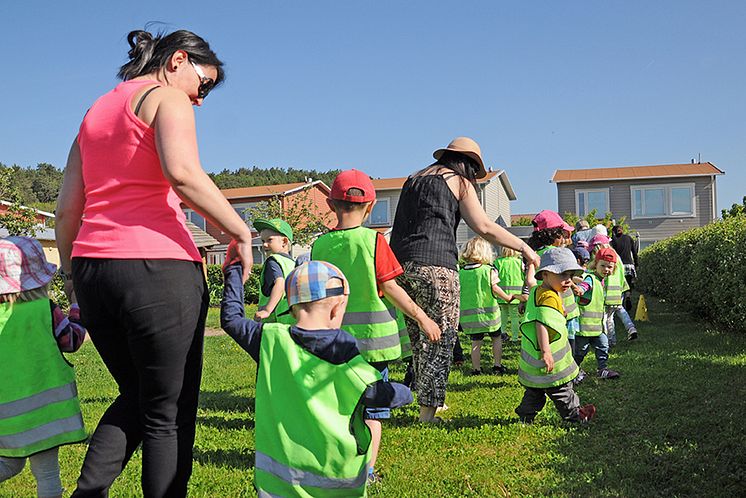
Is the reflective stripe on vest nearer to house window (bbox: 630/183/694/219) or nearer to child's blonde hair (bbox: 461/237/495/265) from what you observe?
child's blonde hair (bbox: 461/237/495/265)

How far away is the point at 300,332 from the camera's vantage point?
2.81m

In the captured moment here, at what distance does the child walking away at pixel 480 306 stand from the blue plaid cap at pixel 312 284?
550cm

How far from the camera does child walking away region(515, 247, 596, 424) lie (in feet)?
16.9

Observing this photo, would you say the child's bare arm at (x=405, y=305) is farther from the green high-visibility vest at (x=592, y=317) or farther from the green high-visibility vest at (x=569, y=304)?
the green high-visibility vest at (x=592, y=317)

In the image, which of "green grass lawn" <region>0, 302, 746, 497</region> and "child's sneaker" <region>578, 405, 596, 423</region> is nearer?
"green grass lawn" <region>0, 302, 746, 497</region>

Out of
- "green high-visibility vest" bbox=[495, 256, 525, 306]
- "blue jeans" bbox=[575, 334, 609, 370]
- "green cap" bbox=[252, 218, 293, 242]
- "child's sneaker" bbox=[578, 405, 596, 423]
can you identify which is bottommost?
"child's sneaker" bbox=[578, 405, 596, 423]

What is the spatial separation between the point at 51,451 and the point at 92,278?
120cm

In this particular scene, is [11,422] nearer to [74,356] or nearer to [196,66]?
[196,66]

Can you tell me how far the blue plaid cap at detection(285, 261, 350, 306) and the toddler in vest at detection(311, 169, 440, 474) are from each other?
1.01 m

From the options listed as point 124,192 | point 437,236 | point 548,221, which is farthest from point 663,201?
point 124,192

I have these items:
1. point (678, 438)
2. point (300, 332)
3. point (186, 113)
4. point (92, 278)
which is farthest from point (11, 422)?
point (678, 438)

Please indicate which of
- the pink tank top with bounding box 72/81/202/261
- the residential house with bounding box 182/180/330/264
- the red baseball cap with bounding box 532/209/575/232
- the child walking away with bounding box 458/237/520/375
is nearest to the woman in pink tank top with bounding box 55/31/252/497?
the pink tank top with bounding box 72/81/202/261

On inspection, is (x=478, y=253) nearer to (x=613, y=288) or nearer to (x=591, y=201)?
(x=613, y=288)

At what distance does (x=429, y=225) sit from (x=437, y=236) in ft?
0.31
